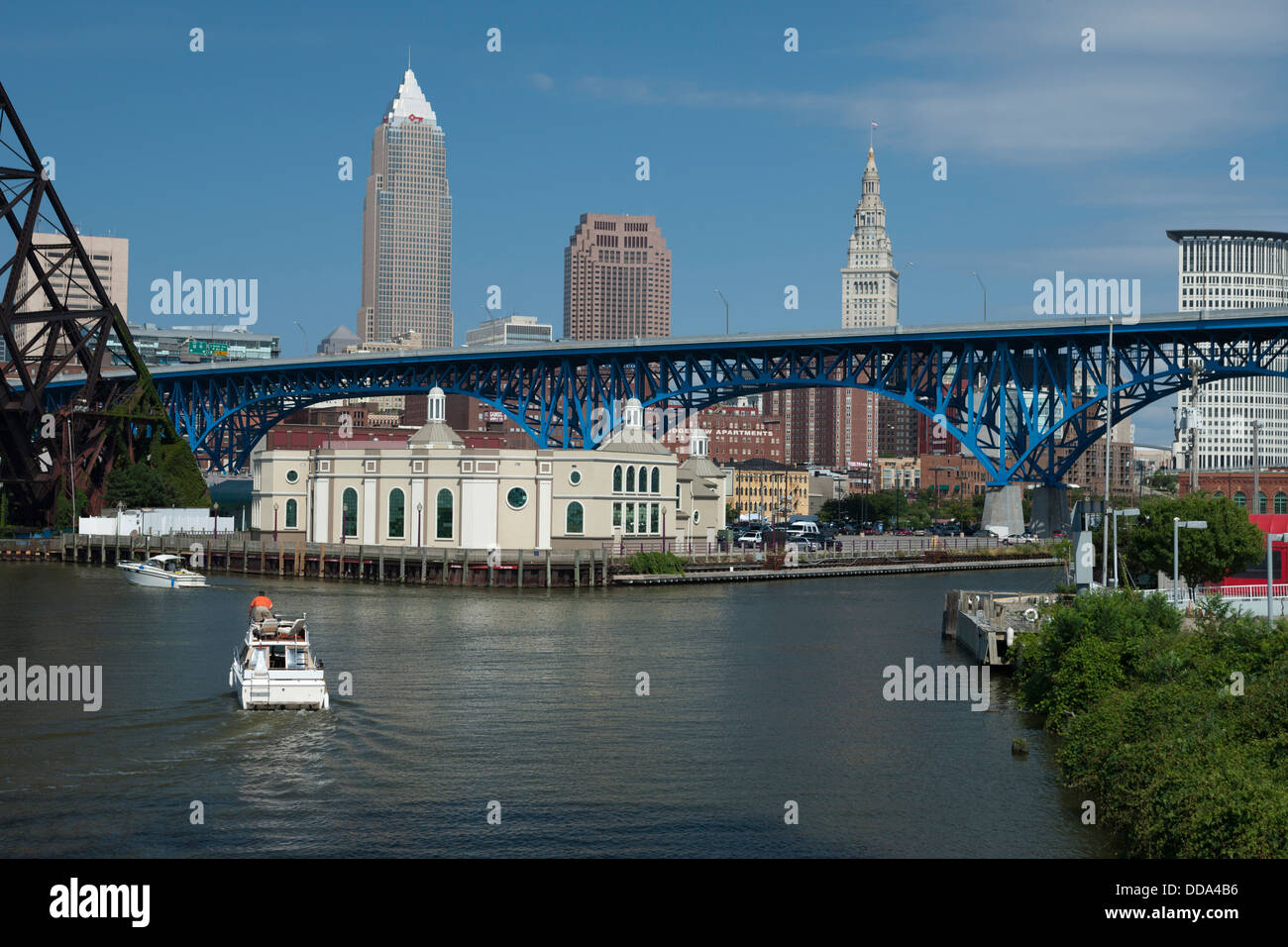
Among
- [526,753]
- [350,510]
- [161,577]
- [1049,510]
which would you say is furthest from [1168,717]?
[1049,510]

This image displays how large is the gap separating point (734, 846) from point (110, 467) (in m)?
91.8

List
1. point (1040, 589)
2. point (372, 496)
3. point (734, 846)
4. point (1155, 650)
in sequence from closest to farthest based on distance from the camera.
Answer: point (734, 846)
point (1155, 650)
point (1040, 589)
point (372, 496)

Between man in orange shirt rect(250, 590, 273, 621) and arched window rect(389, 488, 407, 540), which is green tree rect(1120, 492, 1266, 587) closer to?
man in orange shirt rect(250, 590, 273, 621)

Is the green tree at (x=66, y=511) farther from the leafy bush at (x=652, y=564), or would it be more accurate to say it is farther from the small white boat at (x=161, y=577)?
the leafy bush at (x=652, y=564)

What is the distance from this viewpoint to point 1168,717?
2811 centimetres

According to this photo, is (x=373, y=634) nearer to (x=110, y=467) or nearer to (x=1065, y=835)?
(x=1065, y=835)

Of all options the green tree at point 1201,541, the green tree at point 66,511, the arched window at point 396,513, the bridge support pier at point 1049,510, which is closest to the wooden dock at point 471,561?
the arched window at point 396,513

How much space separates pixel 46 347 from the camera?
339 ft

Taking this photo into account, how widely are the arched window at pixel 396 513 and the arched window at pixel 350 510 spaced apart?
2556 millimetres

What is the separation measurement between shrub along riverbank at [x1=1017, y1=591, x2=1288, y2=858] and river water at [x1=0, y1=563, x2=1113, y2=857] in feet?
3.79

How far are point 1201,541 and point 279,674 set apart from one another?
3130 cm
